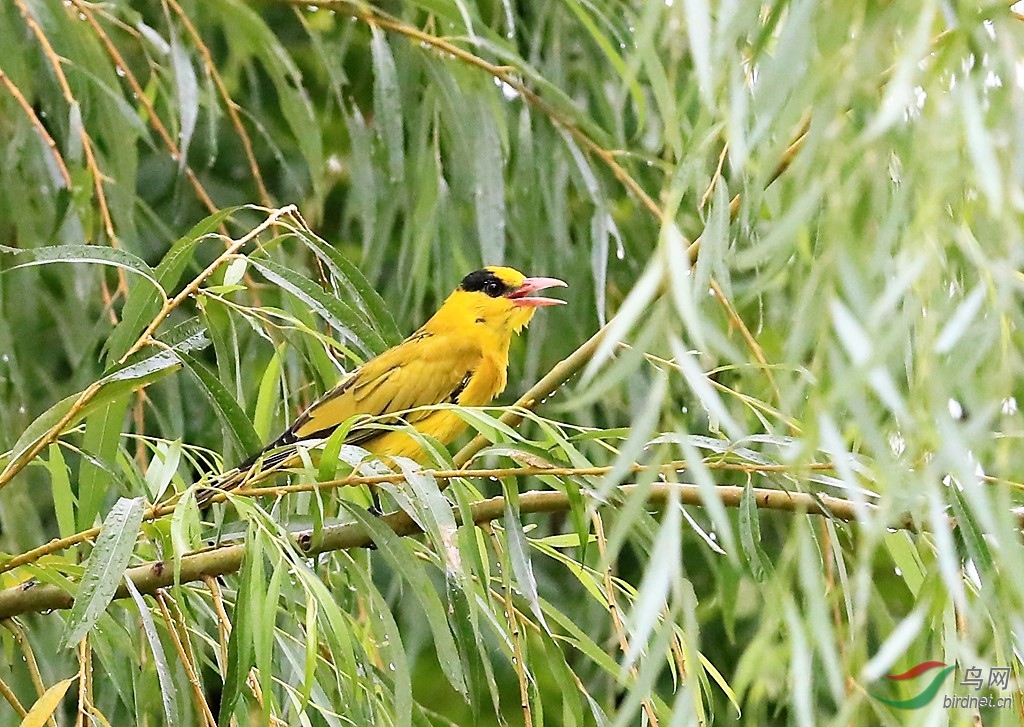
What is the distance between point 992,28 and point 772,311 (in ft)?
3.47

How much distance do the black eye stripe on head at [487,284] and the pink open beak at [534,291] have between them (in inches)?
1.4

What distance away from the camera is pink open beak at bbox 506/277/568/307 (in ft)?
8.16

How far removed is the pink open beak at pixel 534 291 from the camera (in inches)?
97.9

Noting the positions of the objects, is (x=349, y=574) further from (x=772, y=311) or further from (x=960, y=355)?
(x=960, y=355)

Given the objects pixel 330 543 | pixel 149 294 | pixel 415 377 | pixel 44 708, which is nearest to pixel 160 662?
pixel 44 708

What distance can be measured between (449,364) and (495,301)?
156 mm

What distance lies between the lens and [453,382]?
296 centimetres

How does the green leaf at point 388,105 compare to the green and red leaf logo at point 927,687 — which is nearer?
the green and red leaf logo at point 927,687

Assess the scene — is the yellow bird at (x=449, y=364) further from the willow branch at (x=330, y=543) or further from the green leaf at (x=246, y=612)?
the green leaf at (x=246, y=612)

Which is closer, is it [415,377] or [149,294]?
[149,294]

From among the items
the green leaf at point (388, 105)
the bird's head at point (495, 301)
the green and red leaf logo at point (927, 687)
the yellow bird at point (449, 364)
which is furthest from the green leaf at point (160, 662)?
the bird's head at point (495, 301)

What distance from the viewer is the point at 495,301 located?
9.80 ft

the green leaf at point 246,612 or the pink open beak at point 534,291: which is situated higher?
the pink open beak at point 534,291

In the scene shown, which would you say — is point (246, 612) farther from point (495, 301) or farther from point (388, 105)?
point (495, 301)
